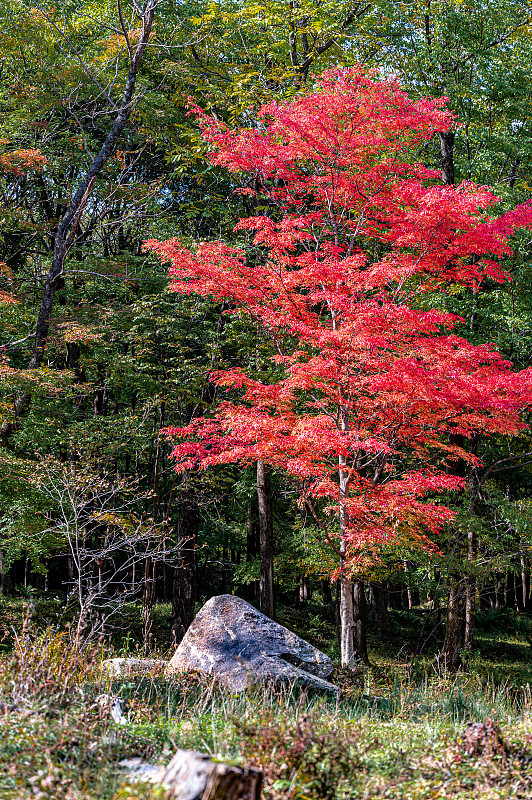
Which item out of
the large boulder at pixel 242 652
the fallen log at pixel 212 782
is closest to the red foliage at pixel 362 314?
the large boulder at pixel 242 652

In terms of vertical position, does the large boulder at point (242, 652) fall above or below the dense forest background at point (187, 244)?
below

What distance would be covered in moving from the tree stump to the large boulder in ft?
12.8

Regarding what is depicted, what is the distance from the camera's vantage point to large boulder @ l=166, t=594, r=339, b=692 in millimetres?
7023

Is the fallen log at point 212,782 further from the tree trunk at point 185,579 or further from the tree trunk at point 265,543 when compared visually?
the tree trunk at point 185,579

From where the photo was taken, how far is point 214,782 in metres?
2.83

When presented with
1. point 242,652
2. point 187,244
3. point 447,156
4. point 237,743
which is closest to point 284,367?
point 187,244

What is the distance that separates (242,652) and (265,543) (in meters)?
4.65

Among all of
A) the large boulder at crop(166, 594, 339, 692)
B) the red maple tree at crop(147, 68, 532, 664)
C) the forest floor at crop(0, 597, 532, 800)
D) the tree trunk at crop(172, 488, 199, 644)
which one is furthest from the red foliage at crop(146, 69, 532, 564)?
the tree trunk at crop(172, 488, 199, 644)

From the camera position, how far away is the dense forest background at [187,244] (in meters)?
11.6

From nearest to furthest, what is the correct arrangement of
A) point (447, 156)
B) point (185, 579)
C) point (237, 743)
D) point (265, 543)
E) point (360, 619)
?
1. point (237, 743)
2. point (265, 543)
3. point (447, 156)
4. point (360, 619)
5. point (185, 579)

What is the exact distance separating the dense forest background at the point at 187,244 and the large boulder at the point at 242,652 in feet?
8.59

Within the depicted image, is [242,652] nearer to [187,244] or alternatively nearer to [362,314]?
[362,314]

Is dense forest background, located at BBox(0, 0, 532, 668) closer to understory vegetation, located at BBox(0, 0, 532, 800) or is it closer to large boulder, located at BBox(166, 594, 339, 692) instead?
understory vegetation, located at BBox(0, 0, 532, 800)

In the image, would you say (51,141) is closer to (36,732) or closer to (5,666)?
(5,666)
